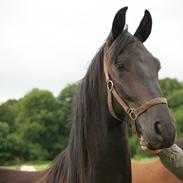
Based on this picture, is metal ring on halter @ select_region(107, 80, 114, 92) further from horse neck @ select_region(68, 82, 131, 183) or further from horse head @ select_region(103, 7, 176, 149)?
horse neck @ select_region(68, 82, 131, 183)

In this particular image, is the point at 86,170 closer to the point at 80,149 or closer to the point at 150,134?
the point at 80,149

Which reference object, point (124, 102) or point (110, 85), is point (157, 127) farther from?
point (110, 85)

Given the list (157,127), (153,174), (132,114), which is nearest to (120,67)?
(132,114)

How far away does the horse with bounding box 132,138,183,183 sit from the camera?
6961 millimetres

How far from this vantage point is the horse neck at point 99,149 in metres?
4.71

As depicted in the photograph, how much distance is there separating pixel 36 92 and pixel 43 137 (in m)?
15.2

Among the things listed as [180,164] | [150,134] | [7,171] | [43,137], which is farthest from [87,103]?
[43,137]

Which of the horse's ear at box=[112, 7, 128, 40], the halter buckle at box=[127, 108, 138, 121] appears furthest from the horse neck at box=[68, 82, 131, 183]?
the horse's ear at box=[112, 7, 128, 40]

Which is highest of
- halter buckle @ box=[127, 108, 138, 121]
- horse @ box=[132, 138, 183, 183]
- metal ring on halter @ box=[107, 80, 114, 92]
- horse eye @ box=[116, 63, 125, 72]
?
horse eye @ box=[116, 63, 125, 72]

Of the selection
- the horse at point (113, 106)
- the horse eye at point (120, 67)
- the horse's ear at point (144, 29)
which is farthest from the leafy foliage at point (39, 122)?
the horse eye at point (120, 67)

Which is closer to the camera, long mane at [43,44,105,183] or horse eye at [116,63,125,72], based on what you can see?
horse eye at [116,63,125,72]

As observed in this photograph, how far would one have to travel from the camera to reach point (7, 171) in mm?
6234

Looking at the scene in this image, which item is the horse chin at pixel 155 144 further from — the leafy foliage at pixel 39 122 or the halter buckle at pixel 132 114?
the leafy foliage at pixel 39 122

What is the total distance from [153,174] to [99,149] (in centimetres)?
283
